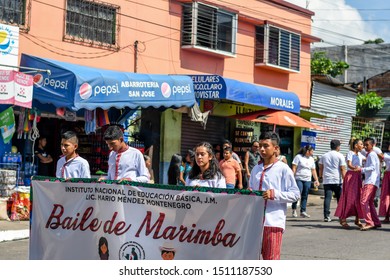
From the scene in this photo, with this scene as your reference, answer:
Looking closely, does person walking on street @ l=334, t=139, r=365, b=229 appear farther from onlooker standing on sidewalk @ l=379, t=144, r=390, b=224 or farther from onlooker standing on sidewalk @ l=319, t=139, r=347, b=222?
onlooker standing on sidewalk @ l=379, t=144, r=390, b=224

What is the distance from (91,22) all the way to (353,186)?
7.59 meters

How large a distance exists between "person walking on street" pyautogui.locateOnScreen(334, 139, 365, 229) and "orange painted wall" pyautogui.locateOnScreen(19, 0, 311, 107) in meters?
6.85

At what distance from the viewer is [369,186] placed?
14539 millimetres

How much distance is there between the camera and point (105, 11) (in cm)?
1827

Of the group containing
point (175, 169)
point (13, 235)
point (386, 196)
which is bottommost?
point (13, 235)

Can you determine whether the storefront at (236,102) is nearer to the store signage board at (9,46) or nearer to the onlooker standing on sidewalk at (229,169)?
the onlooker standing on sidewalk at (229,169)

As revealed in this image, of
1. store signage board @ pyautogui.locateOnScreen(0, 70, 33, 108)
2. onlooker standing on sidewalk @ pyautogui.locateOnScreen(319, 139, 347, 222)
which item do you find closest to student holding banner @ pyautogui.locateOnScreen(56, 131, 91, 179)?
store signage board @ pyautogui.locateOnScreen(0, 70, 33, 108)

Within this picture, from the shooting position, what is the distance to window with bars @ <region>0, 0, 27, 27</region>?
51.4 ft

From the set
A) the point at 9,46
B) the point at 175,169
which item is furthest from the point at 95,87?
the point at 175,169

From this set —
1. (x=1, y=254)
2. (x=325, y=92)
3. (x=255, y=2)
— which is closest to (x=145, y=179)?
(x=1, y=254)

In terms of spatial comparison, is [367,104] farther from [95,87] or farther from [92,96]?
[92,96]

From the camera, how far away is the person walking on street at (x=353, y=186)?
1444 centimetres

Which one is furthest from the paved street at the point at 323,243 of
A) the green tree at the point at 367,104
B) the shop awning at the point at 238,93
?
the green tree at the point at 367,104

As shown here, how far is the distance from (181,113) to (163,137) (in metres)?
1.05
